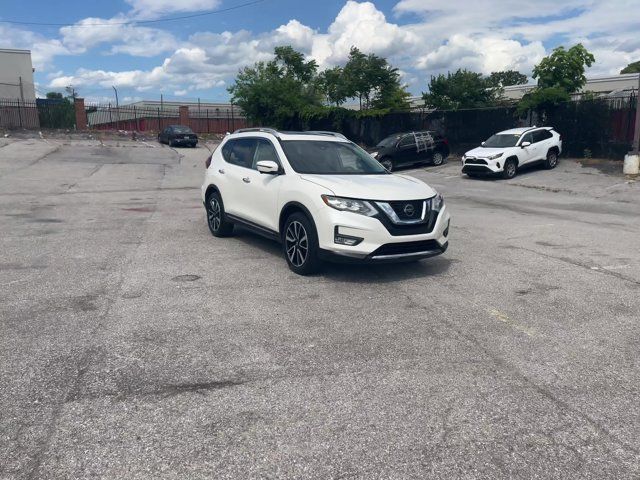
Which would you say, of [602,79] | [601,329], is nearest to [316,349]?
[601,329]

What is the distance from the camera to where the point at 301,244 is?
22.6ft

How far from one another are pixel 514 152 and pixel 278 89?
26200mm

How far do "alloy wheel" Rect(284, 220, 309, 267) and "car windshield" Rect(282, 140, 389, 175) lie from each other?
0.81 metres

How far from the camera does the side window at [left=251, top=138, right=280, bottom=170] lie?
25.6ft

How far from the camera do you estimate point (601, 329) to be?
205 inches

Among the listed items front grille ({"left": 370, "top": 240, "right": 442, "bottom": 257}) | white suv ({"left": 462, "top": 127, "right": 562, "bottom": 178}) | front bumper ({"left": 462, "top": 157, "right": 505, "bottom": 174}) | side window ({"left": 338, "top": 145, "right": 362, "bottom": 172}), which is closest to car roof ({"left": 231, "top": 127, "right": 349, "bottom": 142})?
side window ({"left": 338, "top": 145, "right": 362, "bottom": 172})

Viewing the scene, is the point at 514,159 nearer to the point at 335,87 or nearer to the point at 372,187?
the point at 372,187

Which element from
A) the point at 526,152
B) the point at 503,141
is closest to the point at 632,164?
the point at 526,152

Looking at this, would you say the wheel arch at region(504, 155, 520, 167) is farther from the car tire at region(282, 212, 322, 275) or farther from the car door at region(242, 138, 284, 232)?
the car tire at region(282, 212, 322, 275)

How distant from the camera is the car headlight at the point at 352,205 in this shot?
6371 millimetres

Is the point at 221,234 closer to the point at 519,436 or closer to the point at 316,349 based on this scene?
the point at 316,349

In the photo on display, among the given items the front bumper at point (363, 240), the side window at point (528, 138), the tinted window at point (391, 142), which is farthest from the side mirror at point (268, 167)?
the tinted window at point (391, 142)

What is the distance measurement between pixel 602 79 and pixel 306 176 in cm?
3764

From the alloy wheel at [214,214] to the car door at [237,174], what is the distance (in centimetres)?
34
